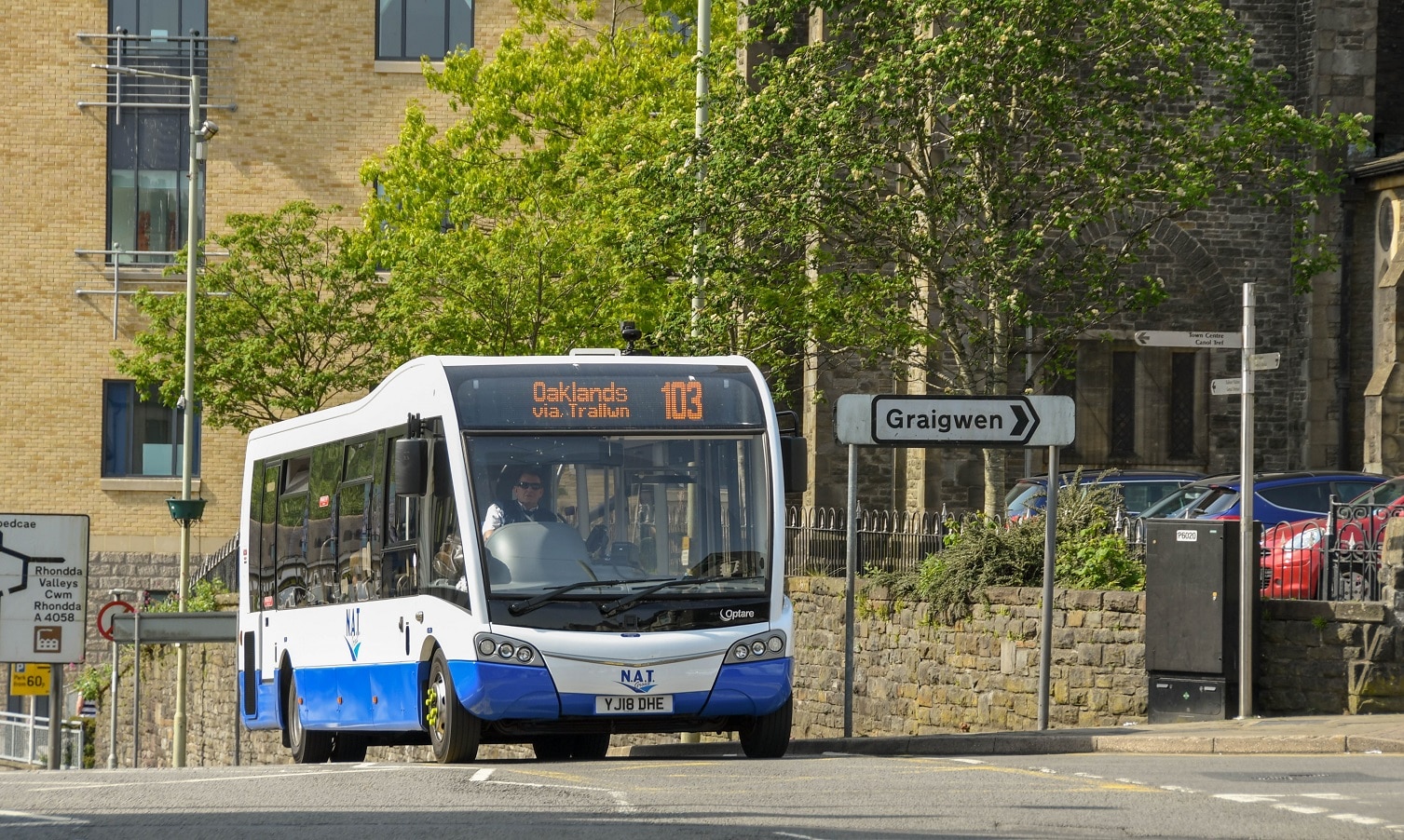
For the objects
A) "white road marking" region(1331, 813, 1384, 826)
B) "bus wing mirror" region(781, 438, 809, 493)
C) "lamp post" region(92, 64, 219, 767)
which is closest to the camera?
"white road marking" region(1331, 813, 1384, 826)

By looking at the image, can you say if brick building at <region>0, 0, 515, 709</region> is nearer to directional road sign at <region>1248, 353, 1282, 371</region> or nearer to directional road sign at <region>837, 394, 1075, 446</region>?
directional road sign at <region>837, 394, 1075, 446</region>

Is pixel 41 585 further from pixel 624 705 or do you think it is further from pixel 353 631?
pixel 624 705

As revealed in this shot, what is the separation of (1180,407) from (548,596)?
27926 millimetres

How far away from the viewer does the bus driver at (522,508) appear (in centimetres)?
1362

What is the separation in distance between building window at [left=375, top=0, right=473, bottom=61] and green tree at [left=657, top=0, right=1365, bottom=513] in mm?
22167

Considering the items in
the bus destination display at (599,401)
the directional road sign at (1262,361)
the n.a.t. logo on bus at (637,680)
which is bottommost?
the n.a.t. logo on bus at (637,680)

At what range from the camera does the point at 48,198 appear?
4731 centimetres

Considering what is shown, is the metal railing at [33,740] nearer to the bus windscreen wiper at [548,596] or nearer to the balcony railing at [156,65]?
the balcony railing at [156,65]

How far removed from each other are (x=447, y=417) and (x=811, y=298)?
11894 millimetres

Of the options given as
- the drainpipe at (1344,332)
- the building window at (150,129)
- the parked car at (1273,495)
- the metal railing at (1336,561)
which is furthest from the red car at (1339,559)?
the building window at (150,129)

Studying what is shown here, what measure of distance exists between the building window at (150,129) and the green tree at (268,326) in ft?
20.3

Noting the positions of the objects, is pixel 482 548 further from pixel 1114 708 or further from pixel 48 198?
pixel 48 198

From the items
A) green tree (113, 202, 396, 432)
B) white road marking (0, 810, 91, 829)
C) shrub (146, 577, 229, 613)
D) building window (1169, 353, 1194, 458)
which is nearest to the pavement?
white road marking (0, 810, 91, 829)

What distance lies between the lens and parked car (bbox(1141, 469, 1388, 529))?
79.0 feet
